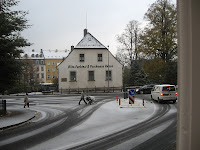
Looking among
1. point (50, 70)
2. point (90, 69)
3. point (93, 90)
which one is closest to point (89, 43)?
point (90, 69)

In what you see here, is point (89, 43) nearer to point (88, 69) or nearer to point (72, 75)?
point (88, 69)

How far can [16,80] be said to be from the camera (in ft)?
48.3

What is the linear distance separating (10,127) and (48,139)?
3772 mm

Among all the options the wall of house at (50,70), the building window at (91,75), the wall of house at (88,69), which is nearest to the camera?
the wall of house at (88,69)

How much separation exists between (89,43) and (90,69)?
5.59 meters

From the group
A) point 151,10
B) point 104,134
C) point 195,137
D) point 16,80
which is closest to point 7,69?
point 16,80

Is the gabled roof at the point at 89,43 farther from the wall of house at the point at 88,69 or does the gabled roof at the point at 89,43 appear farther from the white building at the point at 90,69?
the wall of house at the point at 88,69

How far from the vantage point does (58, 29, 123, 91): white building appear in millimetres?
38031

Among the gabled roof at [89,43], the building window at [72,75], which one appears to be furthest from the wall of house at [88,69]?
the gabled roof at [89,43]

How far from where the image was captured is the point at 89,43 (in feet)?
130

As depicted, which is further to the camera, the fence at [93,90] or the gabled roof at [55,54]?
the gabled roof at [55,54]

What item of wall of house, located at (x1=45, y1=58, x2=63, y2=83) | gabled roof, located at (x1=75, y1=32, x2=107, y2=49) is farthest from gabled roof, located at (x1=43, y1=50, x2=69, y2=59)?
gabled roof, located at (x1=75, y1=32, x2=107, y2=49)

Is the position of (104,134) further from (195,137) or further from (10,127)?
(195,137)

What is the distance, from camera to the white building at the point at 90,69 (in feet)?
125
